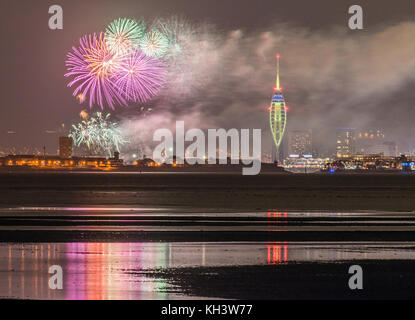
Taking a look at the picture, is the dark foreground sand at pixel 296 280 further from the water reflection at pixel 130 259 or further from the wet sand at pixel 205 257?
the water reflection at pixel 130 259

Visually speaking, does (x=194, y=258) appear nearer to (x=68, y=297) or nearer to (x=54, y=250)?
(x=54, y=250)

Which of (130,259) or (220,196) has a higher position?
(130,259)

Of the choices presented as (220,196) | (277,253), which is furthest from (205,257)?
(220,196)

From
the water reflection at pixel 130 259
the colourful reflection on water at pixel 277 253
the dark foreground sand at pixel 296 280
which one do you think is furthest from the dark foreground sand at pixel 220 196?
the dark foreground sand at pixel 296 280

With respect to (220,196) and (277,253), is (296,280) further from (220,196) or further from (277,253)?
(220,196)

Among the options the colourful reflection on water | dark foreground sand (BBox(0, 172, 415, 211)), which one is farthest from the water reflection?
dark foreground sand (BBox(0, 172, 415, 211))

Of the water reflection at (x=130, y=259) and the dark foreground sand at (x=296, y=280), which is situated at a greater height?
the water reflection at (x=130, y=259)

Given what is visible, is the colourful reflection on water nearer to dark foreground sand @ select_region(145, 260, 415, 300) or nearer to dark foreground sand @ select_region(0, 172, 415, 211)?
dark foreground sand @ select_region(145, 260, 415, 300)

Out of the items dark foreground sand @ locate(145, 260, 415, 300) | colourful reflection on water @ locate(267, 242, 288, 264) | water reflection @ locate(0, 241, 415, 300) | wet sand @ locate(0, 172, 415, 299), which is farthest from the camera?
colourful reflection on water @ locate(267, 242, 288, 264)
